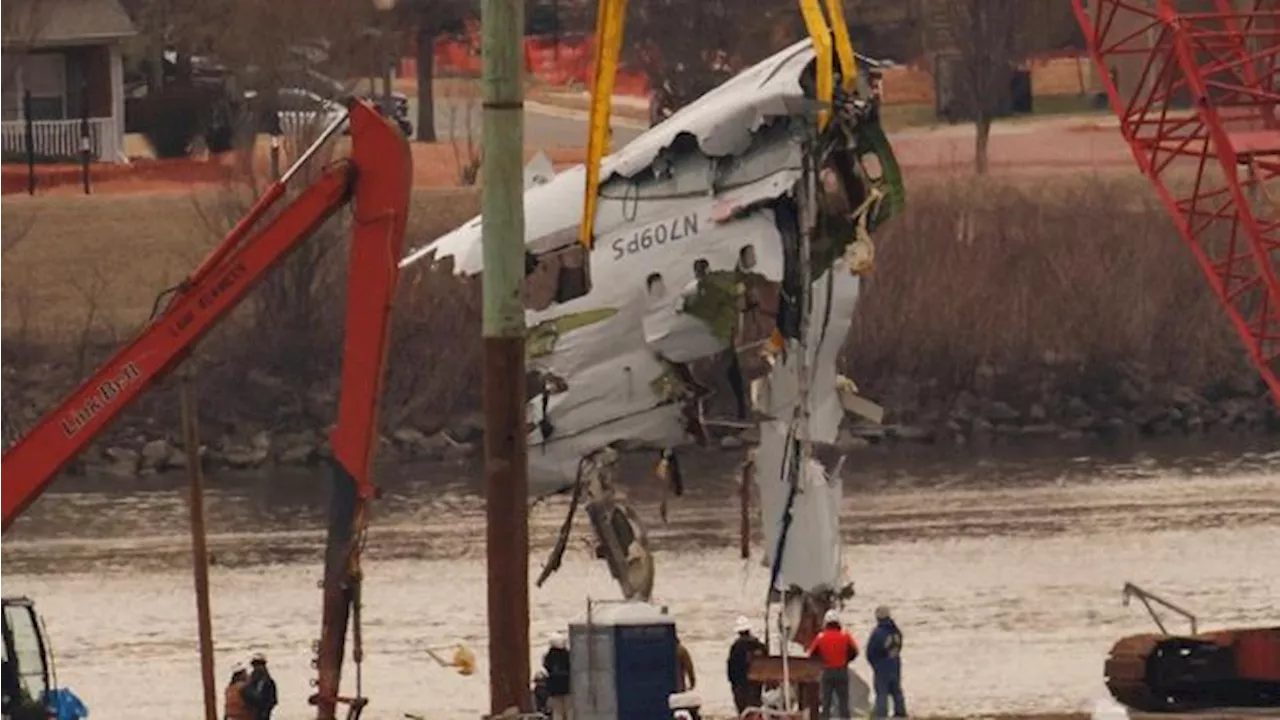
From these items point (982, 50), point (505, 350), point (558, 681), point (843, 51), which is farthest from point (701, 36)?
point (505, 350)

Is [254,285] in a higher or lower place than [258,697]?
higher

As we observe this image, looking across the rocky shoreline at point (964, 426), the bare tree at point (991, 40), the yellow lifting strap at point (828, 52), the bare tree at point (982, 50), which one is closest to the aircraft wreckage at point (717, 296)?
the yellow lifting strap at point (828, 52)

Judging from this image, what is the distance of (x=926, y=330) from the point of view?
82.4 metres

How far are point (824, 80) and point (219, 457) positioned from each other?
139 ft

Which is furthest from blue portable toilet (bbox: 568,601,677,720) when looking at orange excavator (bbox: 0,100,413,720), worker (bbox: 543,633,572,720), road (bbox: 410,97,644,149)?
road (bbox: 410,97,644,149)

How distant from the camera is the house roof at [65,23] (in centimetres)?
9662

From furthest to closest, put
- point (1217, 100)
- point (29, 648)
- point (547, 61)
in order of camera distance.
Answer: point (547, 61), point (1217, 100), point (29, 648)

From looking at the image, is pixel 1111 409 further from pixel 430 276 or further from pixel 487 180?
pixel 487 180

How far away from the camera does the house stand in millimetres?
95000

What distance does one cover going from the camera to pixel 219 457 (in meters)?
77.1

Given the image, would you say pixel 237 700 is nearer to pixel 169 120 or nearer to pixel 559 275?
pixel 559 275

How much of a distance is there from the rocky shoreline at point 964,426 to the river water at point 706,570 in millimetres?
1795

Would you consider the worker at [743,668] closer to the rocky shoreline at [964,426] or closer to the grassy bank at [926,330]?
the rocky shoreline at [964,426]

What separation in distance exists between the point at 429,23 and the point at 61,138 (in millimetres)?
11640
